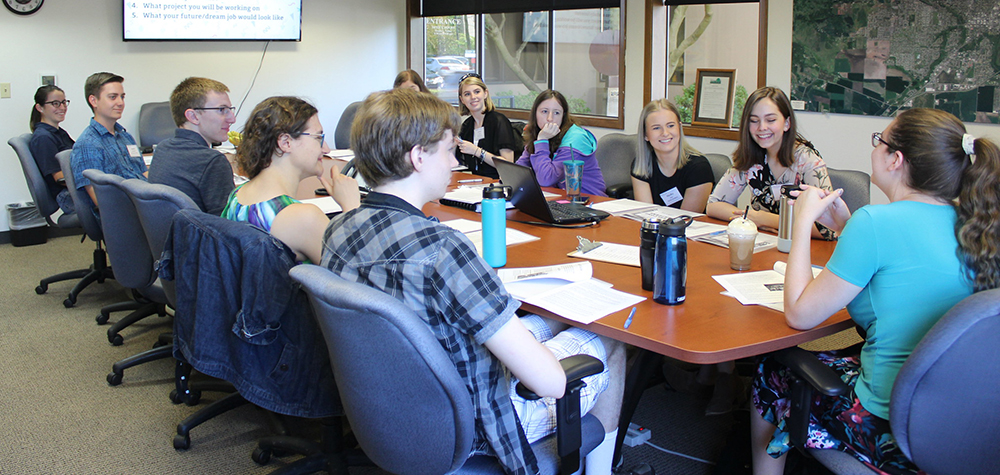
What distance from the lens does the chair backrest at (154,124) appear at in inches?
231

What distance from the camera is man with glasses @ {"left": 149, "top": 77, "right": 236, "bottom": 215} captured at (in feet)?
9.41

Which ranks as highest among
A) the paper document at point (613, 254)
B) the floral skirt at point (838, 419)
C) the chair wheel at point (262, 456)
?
the paper document at point (613, 254)

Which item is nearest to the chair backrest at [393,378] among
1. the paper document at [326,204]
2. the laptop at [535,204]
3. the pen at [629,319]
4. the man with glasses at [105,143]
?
the pen at [629,319]

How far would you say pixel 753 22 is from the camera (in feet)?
17.4

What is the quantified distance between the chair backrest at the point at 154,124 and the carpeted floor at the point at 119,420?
2.45 m

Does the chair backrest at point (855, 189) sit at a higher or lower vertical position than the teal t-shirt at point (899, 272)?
higher

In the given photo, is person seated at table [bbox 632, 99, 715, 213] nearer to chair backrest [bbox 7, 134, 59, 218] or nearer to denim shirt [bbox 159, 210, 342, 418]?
denim shirt [bbox 159, 210, 342, 418]

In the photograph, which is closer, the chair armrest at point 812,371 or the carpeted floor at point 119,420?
the chair armrest at point 812,371

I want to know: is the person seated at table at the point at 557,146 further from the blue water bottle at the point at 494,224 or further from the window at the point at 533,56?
the window at the point at 533,56

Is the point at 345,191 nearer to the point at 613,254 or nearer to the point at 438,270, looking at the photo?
the point at 613,254

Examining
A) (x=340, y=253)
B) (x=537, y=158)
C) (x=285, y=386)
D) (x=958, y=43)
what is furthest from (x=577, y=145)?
(x=340, y=253)

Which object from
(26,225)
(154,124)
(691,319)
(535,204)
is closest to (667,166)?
(535,204)

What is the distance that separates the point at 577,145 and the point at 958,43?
1899mm

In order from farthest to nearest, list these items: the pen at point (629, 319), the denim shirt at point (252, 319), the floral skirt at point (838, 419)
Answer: the denim shirt at point (252, 319)
the pen at point (629, 319)
the floral skirt at point (838, 419)
